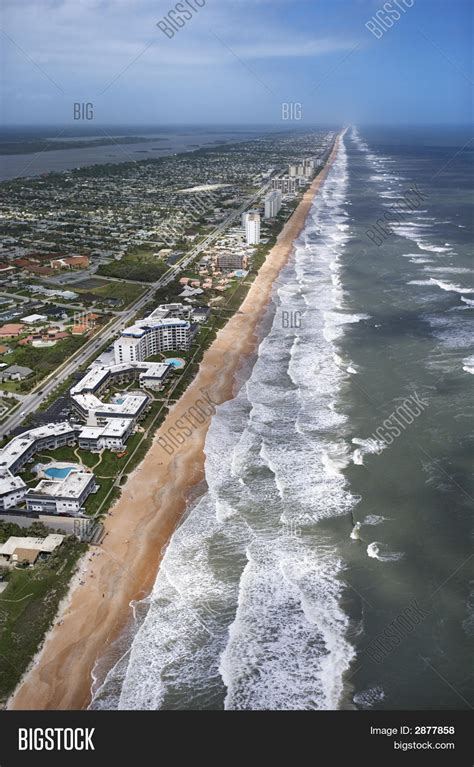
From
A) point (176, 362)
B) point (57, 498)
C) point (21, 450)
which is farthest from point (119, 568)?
point (176, 362)

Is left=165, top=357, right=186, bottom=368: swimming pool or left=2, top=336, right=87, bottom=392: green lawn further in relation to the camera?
left=165, top=357, right=186, bottom=368: swimming pool

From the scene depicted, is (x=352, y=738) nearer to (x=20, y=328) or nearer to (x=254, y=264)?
(x=20, y=328)

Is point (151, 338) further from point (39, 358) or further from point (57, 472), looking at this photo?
point (57, 472)

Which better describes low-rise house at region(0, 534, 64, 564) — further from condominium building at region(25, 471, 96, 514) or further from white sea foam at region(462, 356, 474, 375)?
white sea foam at region(462, 356, 474, 375)

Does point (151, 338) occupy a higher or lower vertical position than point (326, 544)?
higher

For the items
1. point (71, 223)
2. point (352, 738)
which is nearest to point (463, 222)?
point (71, 223)

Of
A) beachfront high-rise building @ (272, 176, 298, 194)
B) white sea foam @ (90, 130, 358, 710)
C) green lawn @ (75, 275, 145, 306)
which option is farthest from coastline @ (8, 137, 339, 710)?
beachfront high-rise building @ (272, 176, 298, 194)

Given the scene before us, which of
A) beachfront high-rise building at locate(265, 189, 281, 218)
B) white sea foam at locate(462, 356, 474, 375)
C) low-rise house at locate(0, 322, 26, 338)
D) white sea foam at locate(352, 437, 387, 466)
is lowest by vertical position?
white sea foam at locate(352, 437, 387, 466)
